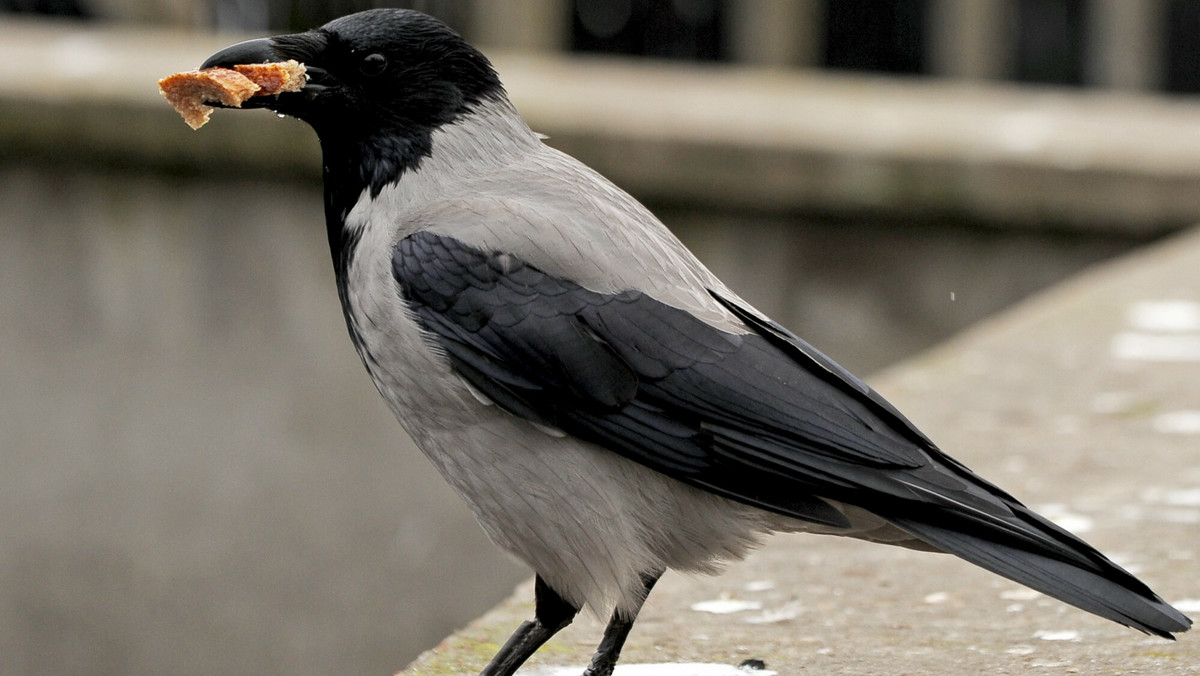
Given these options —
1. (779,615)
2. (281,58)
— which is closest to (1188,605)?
(779,615)

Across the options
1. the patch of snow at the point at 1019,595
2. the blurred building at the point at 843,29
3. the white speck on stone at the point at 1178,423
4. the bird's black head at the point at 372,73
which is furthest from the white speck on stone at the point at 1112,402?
the blurred building at the point at 843,29

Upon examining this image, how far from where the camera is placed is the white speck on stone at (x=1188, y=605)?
3455 millimetres

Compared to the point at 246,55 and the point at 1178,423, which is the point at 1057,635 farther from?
the point at 246,55

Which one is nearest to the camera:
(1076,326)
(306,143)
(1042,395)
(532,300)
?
(532,300)

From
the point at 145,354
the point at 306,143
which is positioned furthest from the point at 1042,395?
the point at 145,354

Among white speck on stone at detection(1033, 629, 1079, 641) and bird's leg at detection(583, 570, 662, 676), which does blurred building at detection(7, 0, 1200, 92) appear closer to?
white speck on stone at detection(1033, 629, 1079, 641)

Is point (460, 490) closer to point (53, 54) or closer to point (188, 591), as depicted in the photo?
point (188, 591)

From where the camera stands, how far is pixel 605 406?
280 centimetres

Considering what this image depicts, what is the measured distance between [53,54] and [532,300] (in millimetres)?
6468

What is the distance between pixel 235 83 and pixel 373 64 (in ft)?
0.82

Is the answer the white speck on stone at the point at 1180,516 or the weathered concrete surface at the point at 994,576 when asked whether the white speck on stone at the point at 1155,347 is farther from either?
the white speck on stone at the point at 1180,516

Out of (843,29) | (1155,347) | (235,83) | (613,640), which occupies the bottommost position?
(613,640)

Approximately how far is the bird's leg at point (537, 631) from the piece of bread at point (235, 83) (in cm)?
100

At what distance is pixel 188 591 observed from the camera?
7965 millimetres
